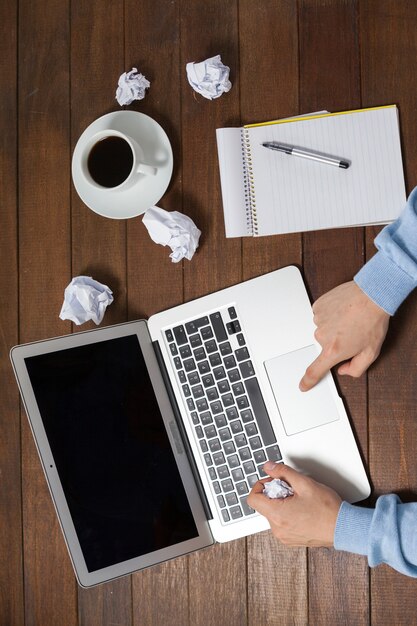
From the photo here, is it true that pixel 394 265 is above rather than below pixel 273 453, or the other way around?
above

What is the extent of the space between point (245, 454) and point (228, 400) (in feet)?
0.27

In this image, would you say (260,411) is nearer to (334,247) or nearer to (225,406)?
(225,406)

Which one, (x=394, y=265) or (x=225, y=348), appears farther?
(x=225, y=348)

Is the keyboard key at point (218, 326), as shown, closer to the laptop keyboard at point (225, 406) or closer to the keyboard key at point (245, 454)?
the laptop keyboard at point (225, 406)

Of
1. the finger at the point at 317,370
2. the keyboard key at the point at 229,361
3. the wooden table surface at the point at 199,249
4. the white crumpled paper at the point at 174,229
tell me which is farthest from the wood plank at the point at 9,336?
the finger at the point at 317,370

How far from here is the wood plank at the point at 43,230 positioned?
1048mm

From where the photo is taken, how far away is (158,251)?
103 cm

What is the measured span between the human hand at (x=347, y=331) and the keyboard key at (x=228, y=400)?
0.11m

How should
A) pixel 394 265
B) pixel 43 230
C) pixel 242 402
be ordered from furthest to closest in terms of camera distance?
pixel 43 230
pixel 242 402
pixel 394 265

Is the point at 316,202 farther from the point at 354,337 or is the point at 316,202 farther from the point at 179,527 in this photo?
the point at 179,527

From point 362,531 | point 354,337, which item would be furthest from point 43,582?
point 354,337

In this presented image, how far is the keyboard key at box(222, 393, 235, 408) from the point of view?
97cm

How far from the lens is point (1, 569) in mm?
1066

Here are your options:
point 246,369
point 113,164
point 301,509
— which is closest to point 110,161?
point 113,164
